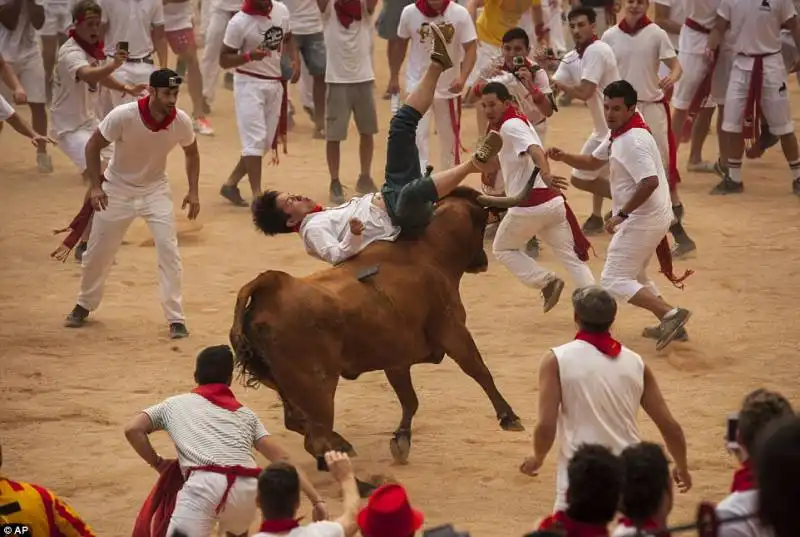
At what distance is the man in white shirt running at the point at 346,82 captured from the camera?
48.0ft

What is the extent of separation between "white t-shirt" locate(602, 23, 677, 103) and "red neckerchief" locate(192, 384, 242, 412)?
22.8ft

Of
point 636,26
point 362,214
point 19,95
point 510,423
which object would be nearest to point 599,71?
point 636,26

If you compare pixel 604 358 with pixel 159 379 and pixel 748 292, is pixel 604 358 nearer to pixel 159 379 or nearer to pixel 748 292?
pixel 159 379

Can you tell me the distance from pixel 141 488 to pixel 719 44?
8.57 meters

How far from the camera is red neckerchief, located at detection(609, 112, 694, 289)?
10164 millimetres

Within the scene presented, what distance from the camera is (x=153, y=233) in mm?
11008

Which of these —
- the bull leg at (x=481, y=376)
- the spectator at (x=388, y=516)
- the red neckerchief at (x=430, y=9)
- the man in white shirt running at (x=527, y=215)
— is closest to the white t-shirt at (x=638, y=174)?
the man in white shirt running at (x=527, y=215)

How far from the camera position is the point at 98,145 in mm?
10695

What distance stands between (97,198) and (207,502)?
440 centimetres

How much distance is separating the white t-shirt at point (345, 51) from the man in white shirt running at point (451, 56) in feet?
2.08

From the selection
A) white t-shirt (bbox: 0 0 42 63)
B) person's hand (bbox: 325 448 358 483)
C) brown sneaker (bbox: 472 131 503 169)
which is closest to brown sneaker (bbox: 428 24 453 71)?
brown sneaker (bbox: 472 131 503 169)

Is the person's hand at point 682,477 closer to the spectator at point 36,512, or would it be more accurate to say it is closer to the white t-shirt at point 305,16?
the spectator at point 36,512

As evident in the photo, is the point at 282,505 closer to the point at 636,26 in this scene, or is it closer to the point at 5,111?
the point at 5,111

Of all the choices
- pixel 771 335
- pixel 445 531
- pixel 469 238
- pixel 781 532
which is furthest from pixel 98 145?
pixel 781 532
